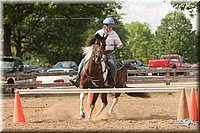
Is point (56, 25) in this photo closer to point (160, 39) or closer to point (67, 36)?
point (67, 36)

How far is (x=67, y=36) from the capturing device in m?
57.3

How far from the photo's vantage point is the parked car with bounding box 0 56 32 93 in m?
23.3

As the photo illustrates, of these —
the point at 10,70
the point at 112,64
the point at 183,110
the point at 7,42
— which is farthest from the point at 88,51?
the point at 7,42

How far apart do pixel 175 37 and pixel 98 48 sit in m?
68.6

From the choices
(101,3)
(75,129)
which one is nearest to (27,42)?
(101,3)

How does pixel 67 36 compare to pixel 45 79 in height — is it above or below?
above

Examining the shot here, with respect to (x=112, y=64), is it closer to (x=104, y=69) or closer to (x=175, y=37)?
(x=104, y=69)

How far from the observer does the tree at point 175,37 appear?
76250mm

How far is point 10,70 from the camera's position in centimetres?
2538

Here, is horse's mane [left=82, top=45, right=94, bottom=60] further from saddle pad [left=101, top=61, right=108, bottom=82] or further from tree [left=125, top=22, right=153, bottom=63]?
tree [left=125, top=22, right=153, bottom=63]

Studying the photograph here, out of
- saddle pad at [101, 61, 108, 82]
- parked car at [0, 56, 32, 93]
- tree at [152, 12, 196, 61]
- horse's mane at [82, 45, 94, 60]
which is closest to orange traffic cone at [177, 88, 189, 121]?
saddle pad at [101, 61, 108, 82]

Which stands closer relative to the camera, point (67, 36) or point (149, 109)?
point (149, 109)

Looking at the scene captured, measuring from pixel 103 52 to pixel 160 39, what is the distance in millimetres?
70731

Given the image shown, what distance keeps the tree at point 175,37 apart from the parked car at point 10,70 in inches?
2043
